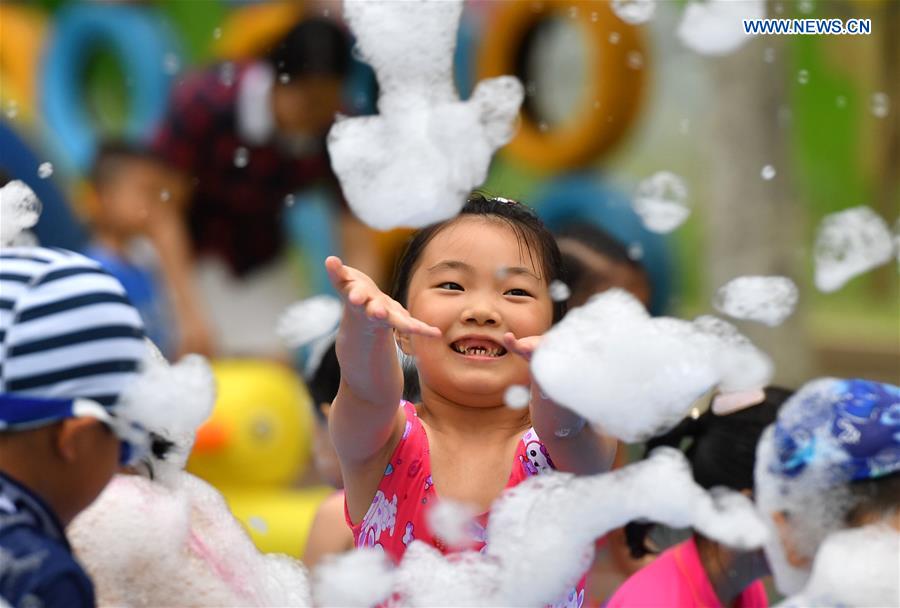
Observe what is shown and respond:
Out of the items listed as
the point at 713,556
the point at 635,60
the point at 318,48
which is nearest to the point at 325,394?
the point at 713,556

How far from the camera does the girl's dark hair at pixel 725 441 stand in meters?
1.80

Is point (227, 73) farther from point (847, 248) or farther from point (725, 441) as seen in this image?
point (725, 441)

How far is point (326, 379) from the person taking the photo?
2.56 m

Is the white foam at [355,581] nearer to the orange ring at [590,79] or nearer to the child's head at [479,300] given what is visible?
the child's head at [479,300]

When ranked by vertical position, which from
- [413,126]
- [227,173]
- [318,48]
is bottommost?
[227,173]

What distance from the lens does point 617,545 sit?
8.18 ft

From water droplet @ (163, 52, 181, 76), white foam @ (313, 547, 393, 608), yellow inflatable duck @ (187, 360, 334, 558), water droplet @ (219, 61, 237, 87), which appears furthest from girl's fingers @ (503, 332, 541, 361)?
water droplet @ (163, 52, 181, 76)

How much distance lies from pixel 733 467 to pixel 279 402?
2.35m

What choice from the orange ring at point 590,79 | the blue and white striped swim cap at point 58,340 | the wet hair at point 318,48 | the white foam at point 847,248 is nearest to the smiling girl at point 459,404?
the blue and white striped swim cap at point 58,340

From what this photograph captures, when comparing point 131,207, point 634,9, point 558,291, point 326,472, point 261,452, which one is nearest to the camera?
point 558,291

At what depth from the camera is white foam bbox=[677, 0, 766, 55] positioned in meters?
2.27

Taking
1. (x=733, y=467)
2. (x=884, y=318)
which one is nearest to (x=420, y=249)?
(x=733, y=467)

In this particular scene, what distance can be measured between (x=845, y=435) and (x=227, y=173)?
3.88m

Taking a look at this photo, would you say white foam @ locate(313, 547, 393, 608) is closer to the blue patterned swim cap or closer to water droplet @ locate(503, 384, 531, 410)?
water droplet @ locate(503, 384, 531, 410)
